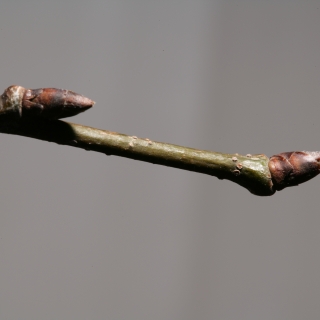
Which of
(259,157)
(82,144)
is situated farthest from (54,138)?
(259,157)

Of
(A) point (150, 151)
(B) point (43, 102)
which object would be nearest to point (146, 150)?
(A) point (150, 151)

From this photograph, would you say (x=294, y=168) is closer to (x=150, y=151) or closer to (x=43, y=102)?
(x=150, y=151)

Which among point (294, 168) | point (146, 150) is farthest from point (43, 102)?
point (294, 168)

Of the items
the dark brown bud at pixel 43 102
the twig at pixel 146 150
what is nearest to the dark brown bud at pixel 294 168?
the twig at pixel 146 150

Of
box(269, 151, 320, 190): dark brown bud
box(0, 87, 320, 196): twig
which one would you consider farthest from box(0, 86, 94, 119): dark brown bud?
box(269, 151, 320, 190): dark brown bud

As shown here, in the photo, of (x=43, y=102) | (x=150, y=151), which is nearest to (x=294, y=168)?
(x=150, y=151)

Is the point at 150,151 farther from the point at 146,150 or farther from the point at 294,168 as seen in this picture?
the point at 294,168

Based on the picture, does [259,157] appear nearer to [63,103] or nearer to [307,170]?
[307,170]
